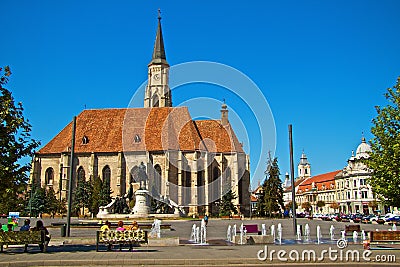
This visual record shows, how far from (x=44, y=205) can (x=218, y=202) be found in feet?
79.3

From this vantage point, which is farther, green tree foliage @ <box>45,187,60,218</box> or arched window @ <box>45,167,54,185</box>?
arched window @ <box>45,167,54,185</box>

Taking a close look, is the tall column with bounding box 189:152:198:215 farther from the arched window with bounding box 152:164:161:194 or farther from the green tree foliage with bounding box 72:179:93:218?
the green tree foliage with bounding box 72:179:93:218

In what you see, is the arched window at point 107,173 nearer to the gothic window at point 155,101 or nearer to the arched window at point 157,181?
the arched window at point 157,181

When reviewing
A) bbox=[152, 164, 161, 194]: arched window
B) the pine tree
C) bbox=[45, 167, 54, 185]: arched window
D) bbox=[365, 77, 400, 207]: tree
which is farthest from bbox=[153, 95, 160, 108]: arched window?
bbox=[365, 77, 400, 207]: tree

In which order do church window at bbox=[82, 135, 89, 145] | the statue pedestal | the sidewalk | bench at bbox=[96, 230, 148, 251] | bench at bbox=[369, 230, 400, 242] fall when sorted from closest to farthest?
the sidewalk → bench at bbox=[96, 230, 148, 251] → bench at bbox=[369, 230, 400, 242] → the statue pedestal → church window at bbox=[82, 135, 89, 145]

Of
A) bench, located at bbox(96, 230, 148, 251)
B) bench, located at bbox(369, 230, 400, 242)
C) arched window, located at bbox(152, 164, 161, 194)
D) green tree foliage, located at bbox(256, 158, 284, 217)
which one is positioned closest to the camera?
bench, located at bbox(96, 230, 148, 251)

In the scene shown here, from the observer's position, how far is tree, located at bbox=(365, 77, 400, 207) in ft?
75.0

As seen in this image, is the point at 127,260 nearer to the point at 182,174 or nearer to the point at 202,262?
the point at 202,262

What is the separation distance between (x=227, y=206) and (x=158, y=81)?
30799 millimetres

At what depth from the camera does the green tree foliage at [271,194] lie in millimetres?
55188

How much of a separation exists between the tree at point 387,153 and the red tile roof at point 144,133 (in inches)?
1418

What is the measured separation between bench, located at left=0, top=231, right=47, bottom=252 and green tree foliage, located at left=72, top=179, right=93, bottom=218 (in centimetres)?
4336

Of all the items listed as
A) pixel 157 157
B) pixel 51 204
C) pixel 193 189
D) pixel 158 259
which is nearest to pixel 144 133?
pixel 157 157

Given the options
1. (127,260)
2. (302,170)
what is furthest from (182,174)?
(302,170)
